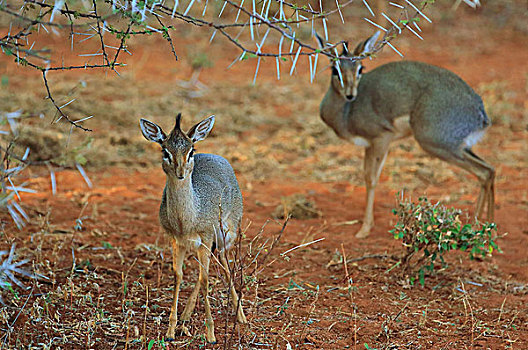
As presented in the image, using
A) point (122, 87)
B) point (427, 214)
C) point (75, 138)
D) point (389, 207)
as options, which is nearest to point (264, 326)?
point (427, 214)

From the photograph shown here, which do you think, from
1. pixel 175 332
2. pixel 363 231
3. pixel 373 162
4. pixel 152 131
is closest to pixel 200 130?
pixel 152 131

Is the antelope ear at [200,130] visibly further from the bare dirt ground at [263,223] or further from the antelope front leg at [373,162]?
the antelope front leg at [373,162]

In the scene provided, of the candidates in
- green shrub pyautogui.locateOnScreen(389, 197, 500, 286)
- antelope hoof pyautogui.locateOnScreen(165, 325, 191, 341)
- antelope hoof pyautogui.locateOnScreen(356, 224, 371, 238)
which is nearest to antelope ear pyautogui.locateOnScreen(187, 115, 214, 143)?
antelope hoof pyautogui.locateOnScreen(165, 325, 191, 341)

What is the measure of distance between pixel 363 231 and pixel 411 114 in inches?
53.4

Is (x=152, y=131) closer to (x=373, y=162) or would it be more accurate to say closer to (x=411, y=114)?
(x=373, y=162)

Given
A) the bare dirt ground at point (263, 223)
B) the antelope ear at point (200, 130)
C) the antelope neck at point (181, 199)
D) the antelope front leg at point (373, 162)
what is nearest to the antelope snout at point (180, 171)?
the antelope neck at point (181, 199)

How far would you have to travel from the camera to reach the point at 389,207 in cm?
729

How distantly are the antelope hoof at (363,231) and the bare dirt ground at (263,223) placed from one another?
3.6 inches

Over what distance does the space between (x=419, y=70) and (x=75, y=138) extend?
460cm

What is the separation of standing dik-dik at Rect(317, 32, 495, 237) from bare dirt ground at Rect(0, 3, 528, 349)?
1.78ft

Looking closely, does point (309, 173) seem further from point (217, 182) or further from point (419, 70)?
point (217, 182)

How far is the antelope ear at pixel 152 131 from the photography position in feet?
13.2

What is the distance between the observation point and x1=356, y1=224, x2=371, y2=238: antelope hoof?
6.50m

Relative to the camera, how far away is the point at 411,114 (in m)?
6.94
